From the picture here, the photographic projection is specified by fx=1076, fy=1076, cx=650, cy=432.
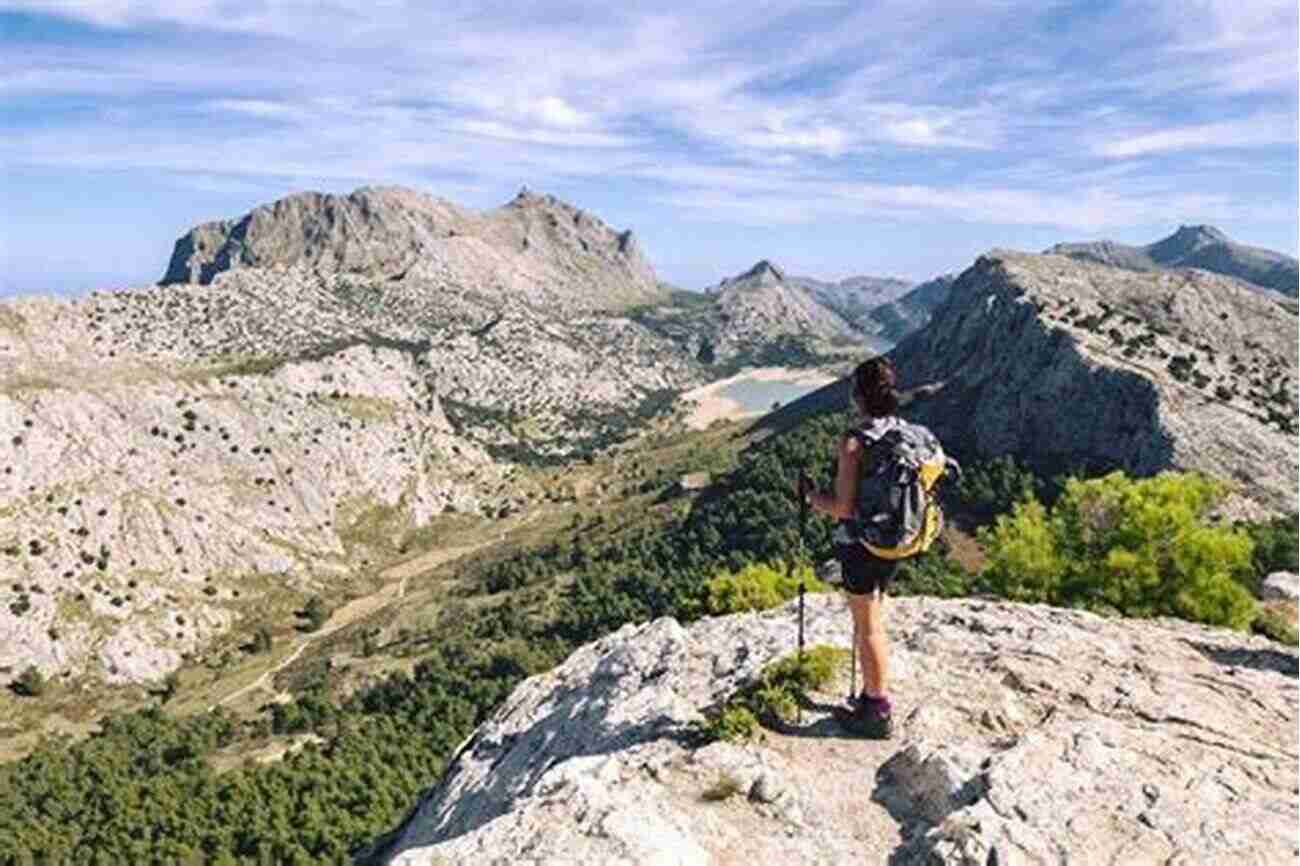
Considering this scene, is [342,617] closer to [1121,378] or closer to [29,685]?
[29,685]

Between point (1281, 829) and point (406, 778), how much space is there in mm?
89039

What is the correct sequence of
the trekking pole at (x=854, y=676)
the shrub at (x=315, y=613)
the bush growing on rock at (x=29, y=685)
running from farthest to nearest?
the shrub at (x=315, y=613) < the bush growing on rock at (x=29, y=685) < the trekking pole at (x=854, y=676)

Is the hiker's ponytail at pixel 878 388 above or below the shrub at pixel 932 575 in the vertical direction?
above

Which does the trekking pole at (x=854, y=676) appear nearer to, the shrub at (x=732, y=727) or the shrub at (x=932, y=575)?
the shrub at (x=732, y=727)

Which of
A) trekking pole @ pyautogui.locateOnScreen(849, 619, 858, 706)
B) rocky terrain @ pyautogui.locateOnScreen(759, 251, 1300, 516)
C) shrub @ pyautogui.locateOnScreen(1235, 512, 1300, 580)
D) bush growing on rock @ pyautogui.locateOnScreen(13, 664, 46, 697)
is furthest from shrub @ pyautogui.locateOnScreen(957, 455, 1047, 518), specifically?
bush growing on rock @ pyautogui.locateOnScreen(13, 664, 46, 697)

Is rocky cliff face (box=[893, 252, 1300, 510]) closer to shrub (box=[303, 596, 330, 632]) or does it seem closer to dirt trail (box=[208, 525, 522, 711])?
dirt trail (box=[208, 525, 522, 711])

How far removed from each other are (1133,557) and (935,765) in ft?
96.4

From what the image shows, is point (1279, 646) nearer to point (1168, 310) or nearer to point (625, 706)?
point (625, 706)

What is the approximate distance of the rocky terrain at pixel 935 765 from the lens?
1588 centimetres

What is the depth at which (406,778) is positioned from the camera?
95938mm

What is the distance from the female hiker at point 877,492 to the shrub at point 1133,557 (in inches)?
1148

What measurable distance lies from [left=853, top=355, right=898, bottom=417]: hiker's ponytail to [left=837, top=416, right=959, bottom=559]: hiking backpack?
0.19 meters

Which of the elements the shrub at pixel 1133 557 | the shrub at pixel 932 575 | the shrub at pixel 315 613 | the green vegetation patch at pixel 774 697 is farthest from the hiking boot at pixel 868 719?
the shrub at pixel 315 613

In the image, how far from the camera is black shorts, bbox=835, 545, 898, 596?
56.6ft
